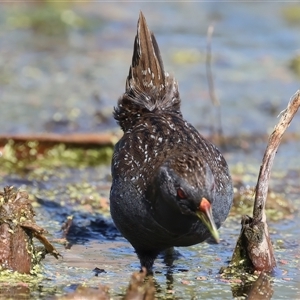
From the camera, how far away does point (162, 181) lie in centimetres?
577

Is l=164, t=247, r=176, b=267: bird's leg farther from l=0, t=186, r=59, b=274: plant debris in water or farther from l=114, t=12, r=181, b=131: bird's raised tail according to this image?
l=0, t=186, r=59, b=274: plant debris in water

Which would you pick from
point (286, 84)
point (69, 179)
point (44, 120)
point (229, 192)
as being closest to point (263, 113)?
point (286, 84)

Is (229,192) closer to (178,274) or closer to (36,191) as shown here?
(178,274)

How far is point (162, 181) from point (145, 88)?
1.98m

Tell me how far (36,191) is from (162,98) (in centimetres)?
190

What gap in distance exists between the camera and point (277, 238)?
24.6ft

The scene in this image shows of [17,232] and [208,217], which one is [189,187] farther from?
[17,232]

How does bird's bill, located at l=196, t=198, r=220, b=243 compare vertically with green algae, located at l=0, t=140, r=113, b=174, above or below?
below

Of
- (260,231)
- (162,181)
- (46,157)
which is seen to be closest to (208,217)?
(162,181)

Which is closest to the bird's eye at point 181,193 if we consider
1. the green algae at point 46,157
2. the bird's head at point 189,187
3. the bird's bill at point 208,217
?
the bird's head at point 189,187

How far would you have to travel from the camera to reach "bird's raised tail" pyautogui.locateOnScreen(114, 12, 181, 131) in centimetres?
741

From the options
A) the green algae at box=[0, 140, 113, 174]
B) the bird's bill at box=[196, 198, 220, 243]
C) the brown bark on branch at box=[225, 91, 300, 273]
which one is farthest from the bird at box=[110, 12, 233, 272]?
the green algae at box=[0, 140, 113, 174]

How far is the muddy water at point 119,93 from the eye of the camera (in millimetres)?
6465

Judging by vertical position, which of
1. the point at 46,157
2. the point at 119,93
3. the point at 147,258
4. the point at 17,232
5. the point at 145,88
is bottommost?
the point at 147,258
